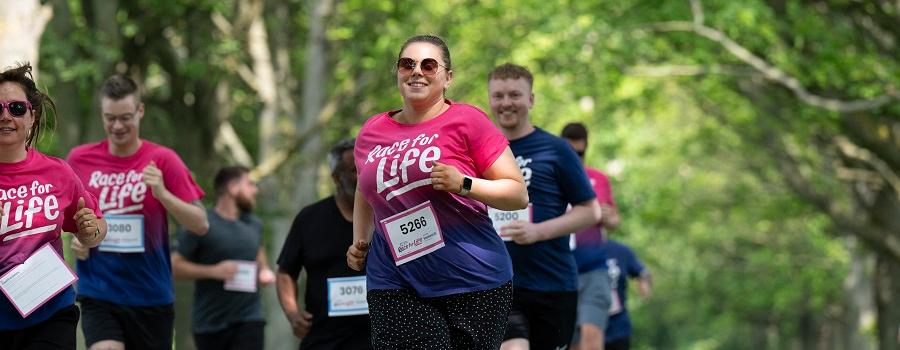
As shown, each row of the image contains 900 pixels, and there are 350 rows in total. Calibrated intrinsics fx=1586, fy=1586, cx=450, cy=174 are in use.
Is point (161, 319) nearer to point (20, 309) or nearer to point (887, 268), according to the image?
point (20, 309)

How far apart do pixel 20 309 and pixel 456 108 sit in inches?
74.7

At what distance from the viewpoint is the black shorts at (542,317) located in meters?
8.22

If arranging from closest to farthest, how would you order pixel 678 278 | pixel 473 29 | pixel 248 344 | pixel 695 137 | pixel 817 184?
pixel 248 344
pixel 473 29
pixel 817 184
pixel 695 137
pixel 678 278

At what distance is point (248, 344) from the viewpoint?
413 inches

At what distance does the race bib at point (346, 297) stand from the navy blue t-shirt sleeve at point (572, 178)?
118cm

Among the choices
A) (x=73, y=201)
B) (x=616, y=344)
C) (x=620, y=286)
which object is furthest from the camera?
(x=620, y=286)

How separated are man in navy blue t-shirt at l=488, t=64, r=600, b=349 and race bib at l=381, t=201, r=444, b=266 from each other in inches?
78.5

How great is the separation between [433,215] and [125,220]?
9.87ft

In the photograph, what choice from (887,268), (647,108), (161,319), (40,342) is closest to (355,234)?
(40,342)

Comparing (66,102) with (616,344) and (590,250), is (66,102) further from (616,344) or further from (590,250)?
(590,250)

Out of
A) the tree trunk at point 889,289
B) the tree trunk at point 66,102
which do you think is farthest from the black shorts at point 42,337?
the tree trunk at point 889,289

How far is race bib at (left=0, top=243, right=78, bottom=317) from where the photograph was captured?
247 inches

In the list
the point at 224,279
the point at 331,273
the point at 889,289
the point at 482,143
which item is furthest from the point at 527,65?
the point at 482,143

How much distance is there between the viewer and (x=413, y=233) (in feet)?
20.2
